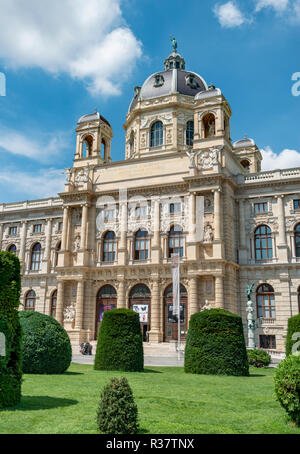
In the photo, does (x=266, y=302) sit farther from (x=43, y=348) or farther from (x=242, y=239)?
(x=43, y=348)

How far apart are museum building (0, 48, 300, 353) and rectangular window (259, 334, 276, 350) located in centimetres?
8

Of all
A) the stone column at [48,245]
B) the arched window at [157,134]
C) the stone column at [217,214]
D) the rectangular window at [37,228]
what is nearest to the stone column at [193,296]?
the stone column at [217,214]

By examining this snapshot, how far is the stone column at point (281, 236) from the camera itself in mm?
38594

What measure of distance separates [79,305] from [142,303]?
6.24 metres

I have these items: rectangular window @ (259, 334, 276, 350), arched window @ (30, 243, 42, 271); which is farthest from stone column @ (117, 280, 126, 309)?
arched window @ (30, 243, 42, 271)

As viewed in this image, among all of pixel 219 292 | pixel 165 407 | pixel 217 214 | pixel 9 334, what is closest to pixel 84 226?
pixel 217 214

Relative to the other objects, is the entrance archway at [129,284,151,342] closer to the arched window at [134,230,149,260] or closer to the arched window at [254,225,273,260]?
the arched window at [134,230,149,260]

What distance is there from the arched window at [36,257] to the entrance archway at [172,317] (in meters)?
17.5

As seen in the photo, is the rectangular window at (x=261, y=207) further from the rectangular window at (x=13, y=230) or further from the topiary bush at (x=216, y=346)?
the rectangular window at (x=13, y=230)

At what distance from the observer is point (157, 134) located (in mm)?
51312

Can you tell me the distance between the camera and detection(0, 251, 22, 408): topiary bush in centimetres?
1075

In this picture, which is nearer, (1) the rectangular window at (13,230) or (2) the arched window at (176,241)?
(2) the arched window at (176,241)
